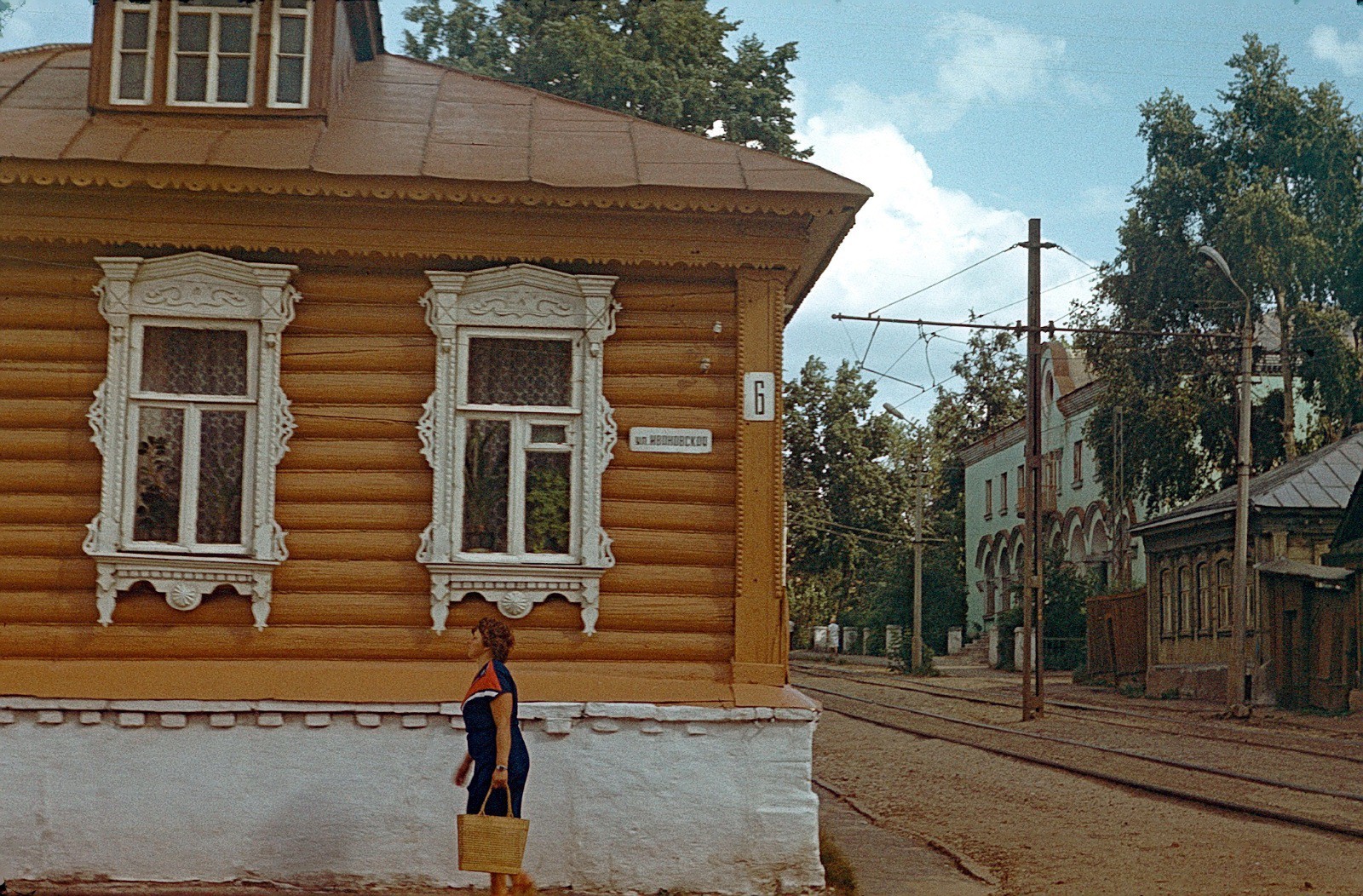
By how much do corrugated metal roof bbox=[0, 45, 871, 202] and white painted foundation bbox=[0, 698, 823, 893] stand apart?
3.16 metres

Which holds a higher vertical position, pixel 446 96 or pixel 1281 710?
pixel 446 96

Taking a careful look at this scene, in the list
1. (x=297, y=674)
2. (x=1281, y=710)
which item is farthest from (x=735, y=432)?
(x=1281, y=710)

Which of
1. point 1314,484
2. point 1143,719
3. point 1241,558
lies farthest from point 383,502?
point 1314,484

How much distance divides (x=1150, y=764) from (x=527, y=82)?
20067 millimetres

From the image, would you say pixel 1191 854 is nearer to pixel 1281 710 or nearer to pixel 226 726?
pixel 226 726

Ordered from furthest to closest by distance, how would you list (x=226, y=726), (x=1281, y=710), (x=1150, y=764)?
(x=1281, y=710) < (x=1150, y=764) < (x=226, y=726)

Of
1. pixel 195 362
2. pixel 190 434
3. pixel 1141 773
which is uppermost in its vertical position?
pixel 195 362

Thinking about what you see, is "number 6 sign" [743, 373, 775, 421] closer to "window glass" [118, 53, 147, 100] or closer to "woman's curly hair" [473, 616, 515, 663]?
"woman's curly hair" [473, 616, 515, 663]

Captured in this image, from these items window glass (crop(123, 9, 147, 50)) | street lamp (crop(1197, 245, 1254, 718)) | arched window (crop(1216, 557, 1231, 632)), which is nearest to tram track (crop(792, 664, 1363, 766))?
street lamp (crop(1197, 245, 1254, 718))

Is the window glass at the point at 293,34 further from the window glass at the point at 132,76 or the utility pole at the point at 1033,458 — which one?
the utility pole at the point at 1033,458

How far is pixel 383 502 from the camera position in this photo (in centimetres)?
979

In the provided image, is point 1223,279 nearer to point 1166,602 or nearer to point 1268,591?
point 1166,602

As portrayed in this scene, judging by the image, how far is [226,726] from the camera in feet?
30.6

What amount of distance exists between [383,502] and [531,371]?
119 cm
